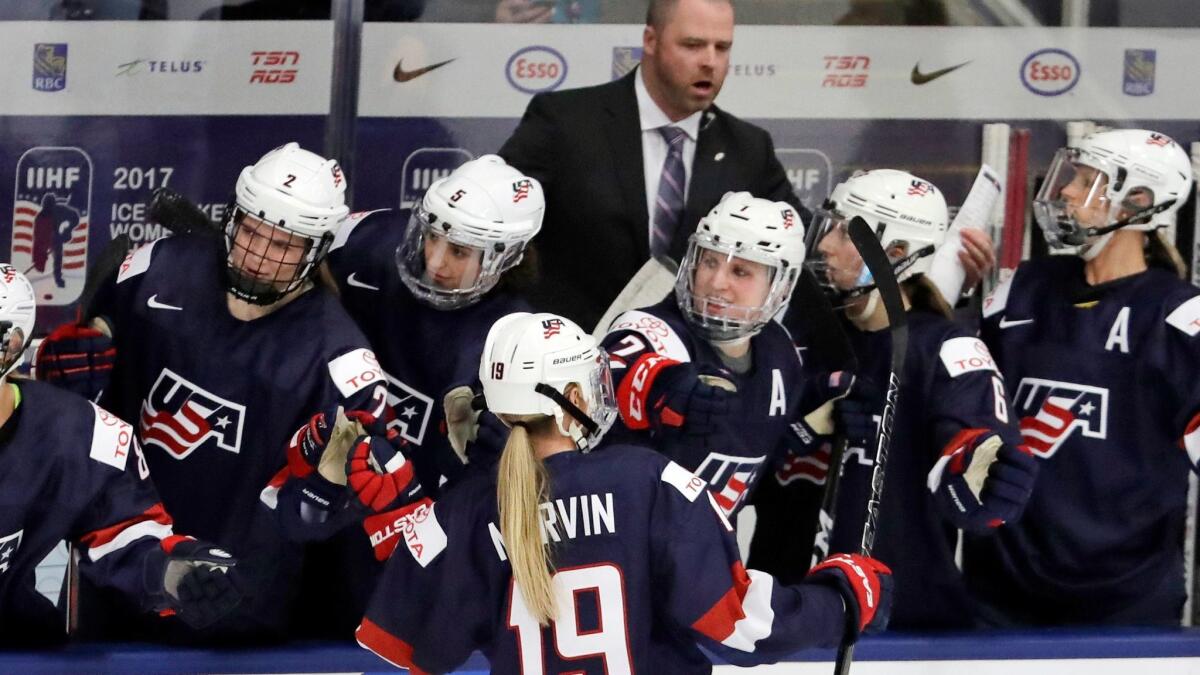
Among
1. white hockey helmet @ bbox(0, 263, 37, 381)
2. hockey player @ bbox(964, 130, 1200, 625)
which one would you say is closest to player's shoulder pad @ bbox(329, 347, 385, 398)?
white hockey helmet @ bbox(0, 263, 37, 381)

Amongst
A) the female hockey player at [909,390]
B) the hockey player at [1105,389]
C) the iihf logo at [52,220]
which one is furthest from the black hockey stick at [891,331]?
the iihf logo at [52,220]

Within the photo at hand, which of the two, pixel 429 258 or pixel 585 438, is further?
pixel 429 258

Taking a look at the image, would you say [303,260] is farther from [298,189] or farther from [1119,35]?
[1119,35]

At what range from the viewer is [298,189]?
3.30m

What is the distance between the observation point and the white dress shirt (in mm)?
3973

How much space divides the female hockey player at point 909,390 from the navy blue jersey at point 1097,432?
17cm

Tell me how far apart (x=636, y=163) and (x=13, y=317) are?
4.65 ft

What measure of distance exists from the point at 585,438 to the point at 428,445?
0.82 meters

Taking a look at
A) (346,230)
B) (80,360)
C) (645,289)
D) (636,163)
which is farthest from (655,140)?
(80,360)

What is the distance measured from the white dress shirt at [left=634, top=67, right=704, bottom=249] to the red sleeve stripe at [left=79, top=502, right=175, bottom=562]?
4.31 feet

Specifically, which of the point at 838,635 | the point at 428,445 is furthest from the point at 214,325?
A: the point at 838,635

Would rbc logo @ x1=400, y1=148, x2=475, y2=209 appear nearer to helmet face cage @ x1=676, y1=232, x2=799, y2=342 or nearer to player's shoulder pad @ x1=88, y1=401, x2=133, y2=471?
helmet face cage @ x1=676, y1=232, x2=799, y2=342

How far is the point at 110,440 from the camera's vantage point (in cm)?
310

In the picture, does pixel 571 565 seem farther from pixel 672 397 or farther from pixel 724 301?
pixel 724 301
